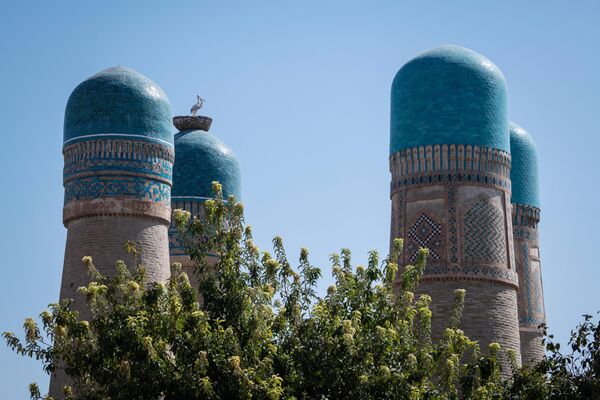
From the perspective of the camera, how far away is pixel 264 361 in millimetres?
9555

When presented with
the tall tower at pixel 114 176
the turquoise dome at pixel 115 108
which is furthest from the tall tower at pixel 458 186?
the turquoise dome at pixel 115 108

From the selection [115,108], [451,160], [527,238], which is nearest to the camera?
[115,108]

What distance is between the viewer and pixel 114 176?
1525 cm

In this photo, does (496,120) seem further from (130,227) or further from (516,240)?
(130,227)

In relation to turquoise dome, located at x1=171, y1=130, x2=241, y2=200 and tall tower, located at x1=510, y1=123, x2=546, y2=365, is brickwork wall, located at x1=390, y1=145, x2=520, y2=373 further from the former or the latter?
turquoise dome, located at x1=171, y1=130, x2=241, y2=200

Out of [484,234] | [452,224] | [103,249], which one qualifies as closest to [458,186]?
[452,224]

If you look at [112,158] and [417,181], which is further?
[417,181]

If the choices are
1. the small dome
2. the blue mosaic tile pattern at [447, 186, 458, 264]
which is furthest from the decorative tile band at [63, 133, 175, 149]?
the small dome

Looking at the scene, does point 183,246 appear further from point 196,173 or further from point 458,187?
point 458,187

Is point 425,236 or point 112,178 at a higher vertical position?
point 112,178

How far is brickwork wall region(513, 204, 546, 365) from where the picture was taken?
62.7 feet

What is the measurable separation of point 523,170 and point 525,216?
82cm

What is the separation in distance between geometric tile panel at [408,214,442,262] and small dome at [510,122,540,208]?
172 inches

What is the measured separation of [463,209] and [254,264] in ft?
18.5
